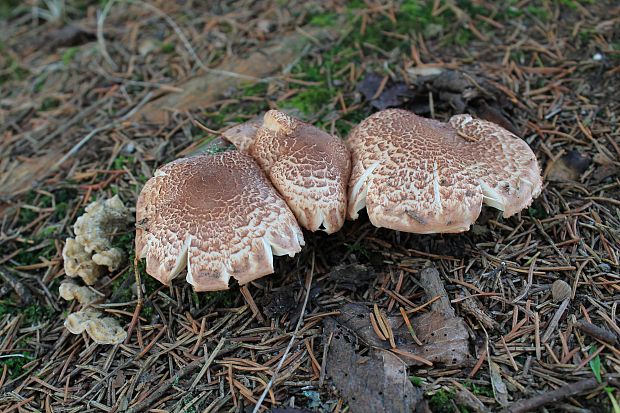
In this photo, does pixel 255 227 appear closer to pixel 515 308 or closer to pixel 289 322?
pixel 289 322

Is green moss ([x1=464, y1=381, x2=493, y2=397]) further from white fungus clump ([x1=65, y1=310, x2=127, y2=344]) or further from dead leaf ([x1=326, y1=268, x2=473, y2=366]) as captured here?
white fungus clump ([x1=65, y1=310, x2=127, y2=344])

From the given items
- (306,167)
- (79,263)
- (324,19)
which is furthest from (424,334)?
(324,19)

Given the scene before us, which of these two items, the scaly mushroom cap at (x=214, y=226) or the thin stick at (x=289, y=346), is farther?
the scaly mushroom cap at (x=214, y=226)

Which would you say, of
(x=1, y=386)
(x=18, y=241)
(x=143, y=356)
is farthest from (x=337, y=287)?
(x=18, y=241)

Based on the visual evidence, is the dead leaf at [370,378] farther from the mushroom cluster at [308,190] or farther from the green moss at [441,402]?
the mushroom cluster at [308,190]

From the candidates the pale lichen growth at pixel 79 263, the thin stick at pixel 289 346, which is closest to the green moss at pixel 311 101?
the thin stick at pixel 289 346

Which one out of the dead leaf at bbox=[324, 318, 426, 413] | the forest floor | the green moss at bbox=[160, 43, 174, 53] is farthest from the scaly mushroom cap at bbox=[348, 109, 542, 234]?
the green moss at bbox=[160, 43, 174, 53]

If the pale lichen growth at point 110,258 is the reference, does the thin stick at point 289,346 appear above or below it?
below
